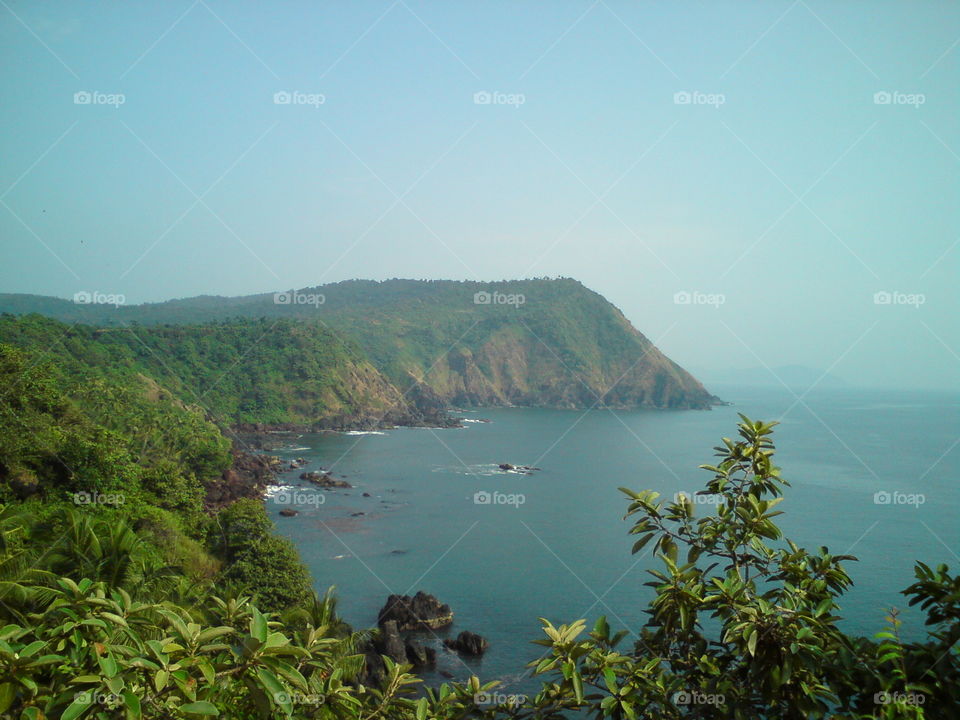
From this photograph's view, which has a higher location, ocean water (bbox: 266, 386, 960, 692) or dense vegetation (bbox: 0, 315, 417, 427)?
dense vegetation (bbox: 0, 315, 417, 427)

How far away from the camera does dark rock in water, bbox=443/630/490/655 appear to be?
18500 millimetres

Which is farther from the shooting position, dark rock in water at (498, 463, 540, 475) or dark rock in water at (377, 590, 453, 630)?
dark rock in water at (498, 463, 540, 475)

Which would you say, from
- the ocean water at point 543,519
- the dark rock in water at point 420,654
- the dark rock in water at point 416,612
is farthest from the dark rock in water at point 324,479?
the dark rock in water at point 420,654

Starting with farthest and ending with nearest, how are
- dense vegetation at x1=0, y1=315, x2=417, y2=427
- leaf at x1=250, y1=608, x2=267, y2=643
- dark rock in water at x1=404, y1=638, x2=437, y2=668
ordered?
dense vegetation at x1=0, y1=315, x2=417, y2=427, dark rock in water at x1=404, y1=638, x2=437, y2=668, leaf at x1=250, y1=608, x2=267, y2=643

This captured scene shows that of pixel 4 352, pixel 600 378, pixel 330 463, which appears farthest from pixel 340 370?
pixel 4 352

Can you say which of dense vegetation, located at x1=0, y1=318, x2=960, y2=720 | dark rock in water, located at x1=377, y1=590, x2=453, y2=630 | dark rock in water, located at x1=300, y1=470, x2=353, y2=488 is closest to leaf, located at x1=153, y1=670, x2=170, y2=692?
dense vegetation, located at x1=0, y1=318, x2=960, y2=720

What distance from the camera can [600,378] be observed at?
314 feet

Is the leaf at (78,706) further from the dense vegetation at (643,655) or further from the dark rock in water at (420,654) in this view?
the dark rock in water at (420,654)

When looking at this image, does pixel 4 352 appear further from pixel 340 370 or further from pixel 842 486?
pixel 340 370

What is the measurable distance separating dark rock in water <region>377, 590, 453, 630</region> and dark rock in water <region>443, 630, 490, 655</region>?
1270 millimetres

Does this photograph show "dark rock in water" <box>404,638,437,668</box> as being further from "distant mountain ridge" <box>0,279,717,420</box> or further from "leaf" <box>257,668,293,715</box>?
"distant mountain ridge" <box>0,279,717,420</box>

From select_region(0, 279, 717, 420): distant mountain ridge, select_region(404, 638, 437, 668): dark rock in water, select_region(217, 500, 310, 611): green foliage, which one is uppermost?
select_region(0, 279, 717, 420): distant mountain ridge

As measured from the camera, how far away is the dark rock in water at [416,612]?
2014 cm

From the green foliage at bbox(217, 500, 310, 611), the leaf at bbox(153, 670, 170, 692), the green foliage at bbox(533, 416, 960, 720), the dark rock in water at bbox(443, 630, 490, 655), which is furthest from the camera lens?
the dark rock in water at bbox(443, 630, 490, 655)
